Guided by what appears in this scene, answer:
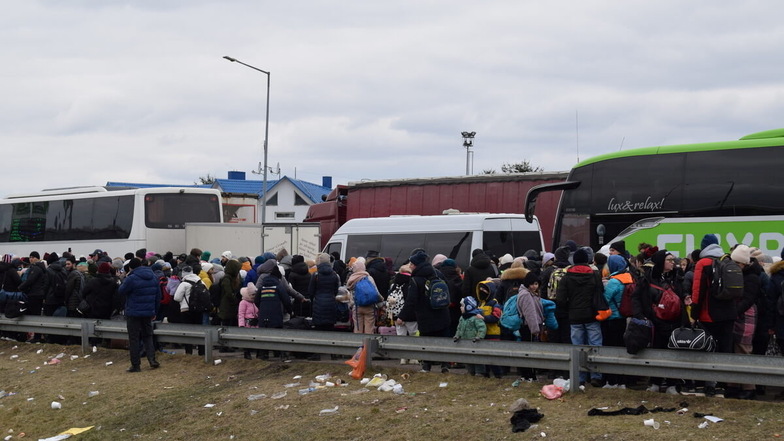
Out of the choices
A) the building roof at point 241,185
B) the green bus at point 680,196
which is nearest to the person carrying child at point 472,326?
the green bus at point 680,196

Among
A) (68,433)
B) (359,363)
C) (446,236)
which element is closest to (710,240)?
(359,363)

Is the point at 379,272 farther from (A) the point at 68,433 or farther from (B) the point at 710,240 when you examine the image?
(B) the point at 710,240

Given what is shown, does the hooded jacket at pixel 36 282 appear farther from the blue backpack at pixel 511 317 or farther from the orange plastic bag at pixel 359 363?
the blue backpack at pixel 511 317

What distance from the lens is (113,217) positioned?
2673 centimetres

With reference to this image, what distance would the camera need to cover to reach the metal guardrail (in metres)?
9.30

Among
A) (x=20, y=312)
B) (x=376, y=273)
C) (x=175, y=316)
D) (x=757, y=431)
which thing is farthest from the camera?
(x=20, y=312)

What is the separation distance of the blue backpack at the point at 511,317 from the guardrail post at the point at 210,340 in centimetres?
470

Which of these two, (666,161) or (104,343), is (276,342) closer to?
(104,343)

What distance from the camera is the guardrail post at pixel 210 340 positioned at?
14.2 meters

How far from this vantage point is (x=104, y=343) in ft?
54.8

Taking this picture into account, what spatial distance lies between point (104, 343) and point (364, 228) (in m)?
6.72

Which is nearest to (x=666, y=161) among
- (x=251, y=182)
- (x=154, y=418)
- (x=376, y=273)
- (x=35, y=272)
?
(x=376, y=273)

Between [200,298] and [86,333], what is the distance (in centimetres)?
251

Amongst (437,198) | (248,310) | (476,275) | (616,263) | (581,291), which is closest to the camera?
(581,291)
